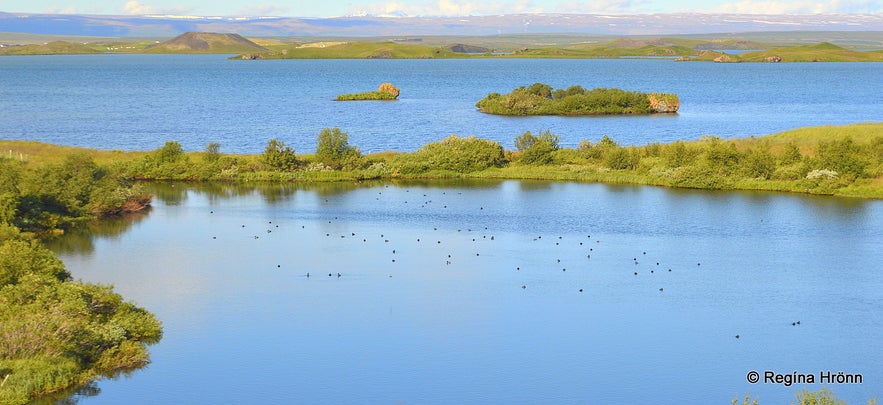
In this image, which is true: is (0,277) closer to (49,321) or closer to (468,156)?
(49,321)

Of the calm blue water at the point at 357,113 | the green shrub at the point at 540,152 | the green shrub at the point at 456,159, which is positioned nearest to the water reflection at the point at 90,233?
the green shrub at the point at 456,159

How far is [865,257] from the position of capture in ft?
157

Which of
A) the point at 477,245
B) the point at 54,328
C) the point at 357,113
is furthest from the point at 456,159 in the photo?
the point at 357,113

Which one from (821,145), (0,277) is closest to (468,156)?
(821,145)

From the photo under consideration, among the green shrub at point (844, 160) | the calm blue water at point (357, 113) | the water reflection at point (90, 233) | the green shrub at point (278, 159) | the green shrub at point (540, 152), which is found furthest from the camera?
the calm blue water at point (357, 113)

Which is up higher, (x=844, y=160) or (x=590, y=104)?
(x=590, y=104)

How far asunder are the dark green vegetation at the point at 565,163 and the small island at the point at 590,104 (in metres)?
52.3

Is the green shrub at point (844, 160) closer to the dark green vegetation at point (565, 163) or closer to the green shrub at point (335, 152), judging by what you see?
the dark green vegetation at point (565, 163)

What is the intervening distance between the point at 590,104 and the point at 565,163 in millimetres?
58421

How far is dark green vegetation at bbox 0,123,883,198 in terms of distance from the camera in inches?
2562

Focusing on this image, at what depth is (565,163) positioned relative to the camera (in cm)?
7288

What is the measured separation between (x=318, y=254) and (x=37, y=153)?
31.1 metres

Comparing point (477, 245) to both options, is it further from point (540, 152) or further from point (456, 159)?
point (540, 152)

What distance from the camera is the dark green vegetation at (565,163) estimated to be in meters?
65.1
